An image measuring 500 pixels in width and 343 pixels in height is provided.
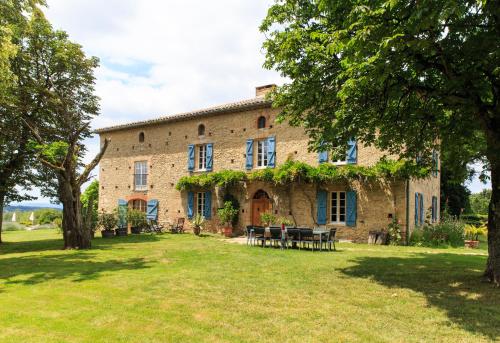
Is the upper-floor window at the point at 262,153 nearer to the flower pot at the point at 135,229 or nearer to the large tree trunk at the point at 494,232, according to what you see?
the flower pot at the point at 135,229

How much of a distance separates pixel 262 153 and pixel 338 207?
4557 millimetres

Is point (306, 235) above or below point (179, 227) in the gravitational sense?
above

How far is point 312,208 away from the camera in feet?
52.5

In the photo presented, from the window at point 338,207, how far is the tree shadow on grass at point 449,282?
15.4 ft

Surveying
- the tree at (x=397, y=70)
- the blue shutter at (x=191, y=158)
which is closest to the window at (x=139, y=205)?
the blue shutter at (x=191, y=158)

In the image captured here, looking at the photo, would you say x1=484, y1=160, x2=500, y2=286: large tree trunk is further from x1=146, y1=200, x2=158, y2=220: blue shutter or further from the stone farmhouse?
x1=146, y1=200, x2=158, y2=220: blue shutter

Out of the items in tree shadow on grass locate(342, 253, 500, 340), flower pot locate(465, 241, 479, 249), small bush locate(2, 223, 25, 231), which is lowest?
small bush locate(2, 223, 25, 231)

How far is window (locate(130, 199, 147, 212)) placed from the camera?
22.2 meters

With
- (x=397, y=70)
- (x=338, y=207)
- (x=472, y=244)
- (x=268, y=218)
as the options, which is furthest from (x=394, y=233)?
(x=397, y=70)

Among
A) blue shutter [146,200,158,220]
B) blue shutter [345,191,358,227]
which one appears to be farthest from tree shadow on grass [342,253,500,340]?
blue shutter [146,200,158,220]

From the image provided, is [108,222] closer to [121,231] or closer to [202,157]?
[121,231]

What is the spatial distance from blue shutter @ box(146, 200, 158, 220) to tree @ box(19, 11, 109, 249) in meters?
5.10

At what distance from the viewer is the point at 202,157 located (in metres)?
20.1

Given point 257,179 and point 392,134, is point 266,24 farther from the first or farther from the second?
point 257,179
